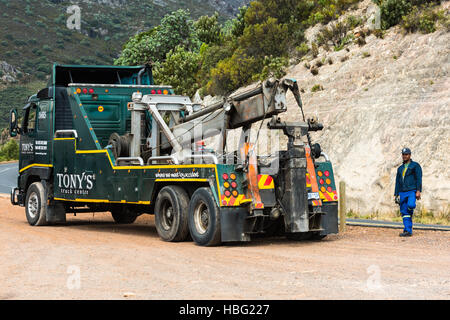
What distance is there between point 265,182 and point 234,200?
2.34 ft

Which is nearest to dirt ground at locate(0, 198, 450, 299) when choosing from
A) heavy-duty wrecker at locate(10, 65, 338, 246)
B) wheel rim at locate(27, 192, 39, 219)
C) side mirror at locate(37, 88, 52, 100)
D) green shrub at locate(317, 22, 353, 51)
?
heavy-duty wrecker at locate(10, 65, 338, 246)

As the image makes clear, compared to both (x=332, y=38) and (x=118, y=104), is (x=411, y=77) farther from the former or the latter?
(x=118, y=104)

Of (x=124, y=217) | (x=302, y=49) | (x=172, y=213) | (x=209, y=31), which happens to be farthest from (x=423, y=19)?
(x=209, y=31)

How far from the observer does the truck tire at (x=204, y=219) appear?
12.6 metres

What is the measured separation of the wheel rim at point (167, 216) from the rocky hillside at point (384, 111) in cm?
799

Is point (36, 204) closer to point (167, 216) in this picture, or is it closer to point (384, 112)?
point (167, 216)

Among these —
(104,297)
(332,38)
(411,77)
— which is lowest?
(104,297)

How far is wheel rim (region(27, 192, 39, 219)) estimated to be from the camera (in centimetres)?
1808

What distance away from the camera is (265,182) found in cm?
1291

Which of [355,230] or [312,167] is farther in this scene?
[355,230]

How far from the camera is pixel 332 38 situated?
30.6m

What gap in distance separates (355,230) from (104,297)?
30.4 feet

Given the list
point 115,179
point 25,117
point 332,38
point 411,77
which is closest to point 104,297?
point 115,179

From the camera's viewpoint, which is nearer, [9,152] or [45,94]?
[45,94]
